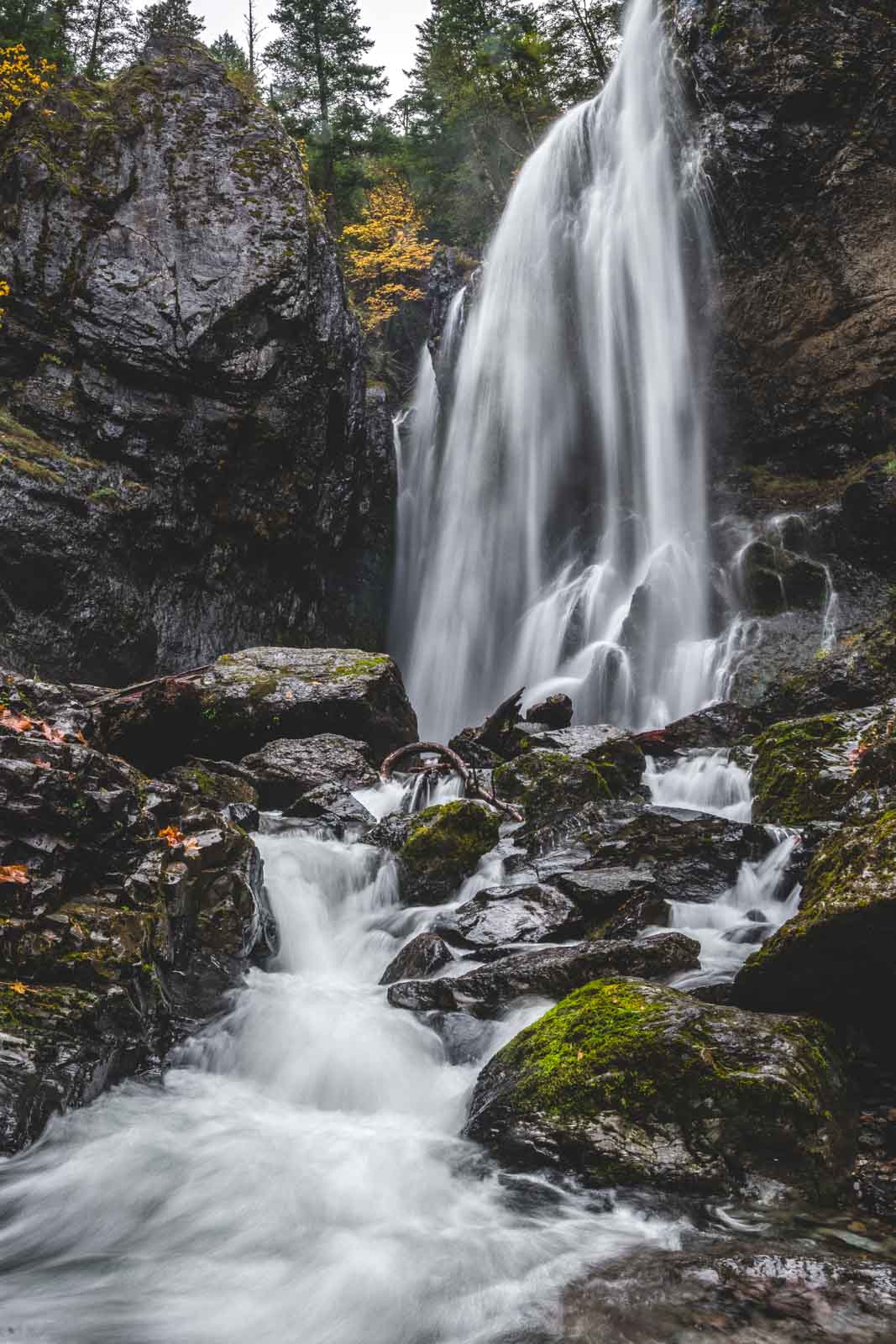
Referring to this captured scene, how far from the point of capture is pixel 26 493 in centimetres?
1225

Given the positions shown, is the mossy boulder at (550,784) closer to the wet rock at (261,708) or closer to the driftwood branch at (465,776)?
the driftwood branch at (465,776)

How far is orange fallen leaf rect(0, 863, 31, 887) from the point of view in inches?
159

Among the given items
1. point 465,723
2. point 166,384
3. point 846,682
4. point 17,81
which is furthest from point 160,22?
point 846,682

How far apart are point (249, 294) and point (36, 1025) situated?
14.6 meters

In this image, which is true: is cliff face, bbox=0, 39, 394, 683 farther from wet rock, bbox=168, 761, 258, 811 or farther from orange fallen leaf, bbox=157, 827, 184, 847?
orange fallen leaf, bbox=157, 827, 184, 847

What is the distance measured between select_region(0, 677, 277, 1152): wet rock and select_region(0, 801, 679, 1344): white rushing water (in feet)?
0.74

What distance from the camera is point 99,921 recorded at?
422 cm

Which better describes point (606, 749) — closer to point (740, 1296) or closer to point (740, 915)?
point (740, 915)

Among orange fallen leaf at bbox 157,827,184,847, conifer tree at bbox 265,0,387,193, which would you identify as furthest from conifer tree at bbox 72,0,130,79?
orange fallen leaf at bbox 157,827,184,847

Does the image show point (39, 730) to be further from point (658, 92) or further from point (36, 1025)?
point (658, 92)

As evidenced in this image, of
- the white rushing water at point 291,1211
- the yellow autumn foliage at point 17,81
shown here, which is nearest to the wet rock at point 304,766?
the white rushing water at point 291,1211

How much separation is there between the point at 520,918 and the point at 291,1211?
2.78m

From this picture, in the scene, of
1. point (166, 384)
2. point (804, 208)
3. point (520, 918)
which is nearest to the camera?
point (520, 918)

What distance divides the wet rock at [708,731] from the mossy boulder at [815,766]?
284cm
